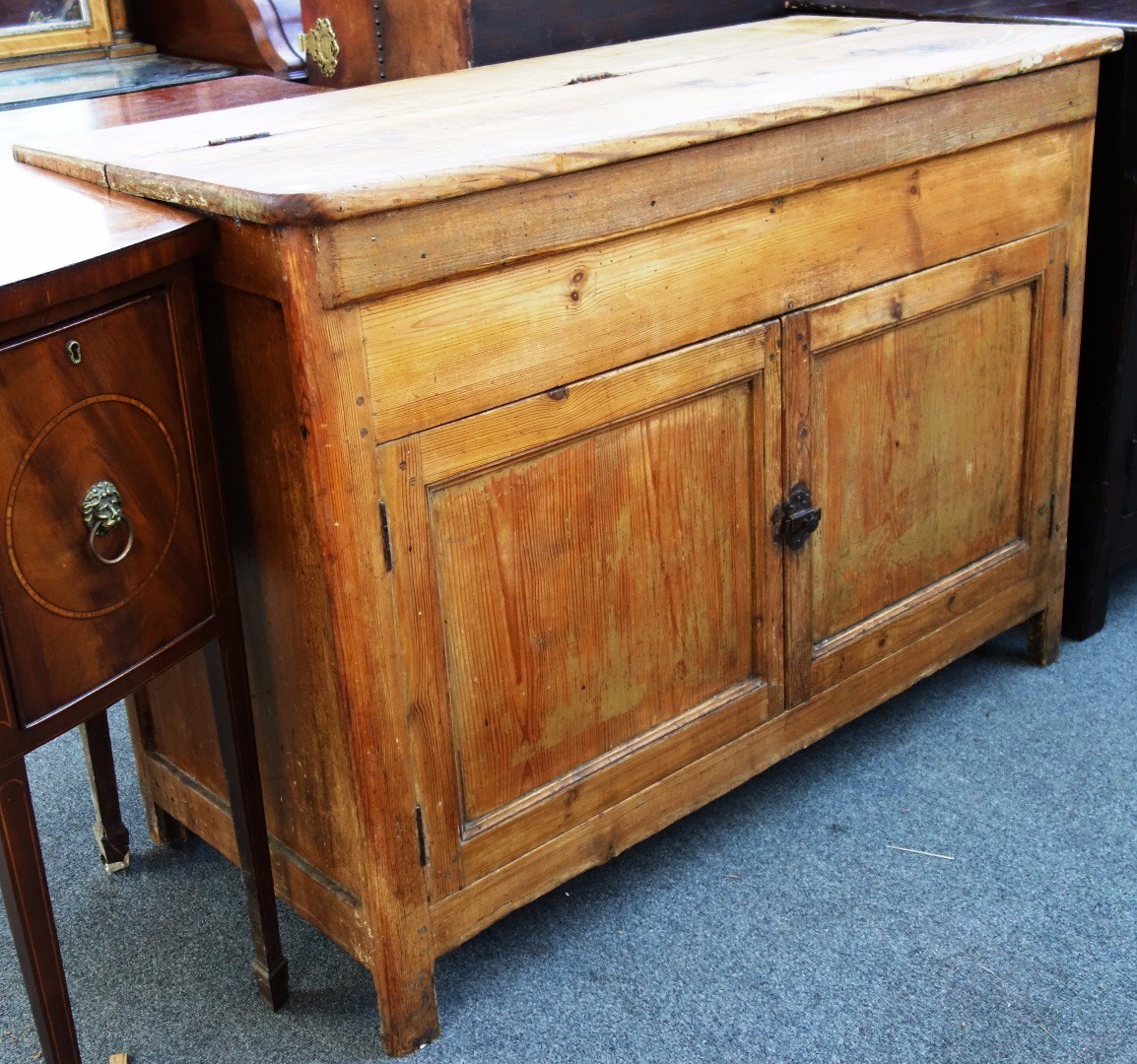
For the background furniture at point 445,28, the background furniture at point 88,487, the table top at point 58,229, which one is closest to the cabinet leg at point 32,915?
the background furniture at point 88,487

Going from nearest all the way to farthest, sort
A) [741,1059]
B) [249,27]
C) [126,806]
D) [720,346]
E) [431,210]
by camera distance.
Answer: [431,210] < [741,1059] < [720,346] < [126,806] < [249,27]

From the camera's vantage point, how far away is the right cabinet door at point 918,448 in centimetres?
187

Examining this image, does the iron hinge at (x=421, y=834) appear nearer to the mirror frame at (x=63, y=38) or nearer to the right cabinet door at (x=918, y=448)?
the right cabinet door at (x=918, y=448)

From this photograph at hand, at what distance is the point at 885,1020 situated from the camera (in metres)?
1.63

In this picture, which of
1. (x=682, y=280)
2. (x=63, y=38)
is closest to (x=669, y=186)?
(x=682, y=280)

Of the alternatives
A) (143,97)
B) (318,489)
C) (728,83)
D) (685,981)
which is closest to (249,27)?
(143,97)

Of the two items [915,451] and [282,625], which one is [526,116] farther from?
[915,451]

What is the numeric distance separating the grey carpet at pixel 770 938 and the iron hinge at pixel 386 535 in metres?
0.61

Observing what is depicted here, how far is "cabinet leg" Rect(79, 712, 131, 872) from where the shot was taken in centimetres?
193

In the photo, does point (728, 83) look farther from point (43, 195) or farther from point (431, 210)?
point (43, 195)

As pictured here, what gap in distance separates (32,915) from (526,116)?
3.39 ft

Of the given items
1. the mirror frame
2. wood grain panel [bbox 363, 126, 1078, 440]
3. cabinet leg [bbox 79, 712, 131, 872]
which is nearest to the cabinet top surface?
wood grain panel [bbox 363, 126, 1078, 440]

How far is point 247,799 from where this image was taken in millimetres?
1615

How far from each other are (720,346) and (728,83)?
36 cm
